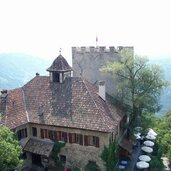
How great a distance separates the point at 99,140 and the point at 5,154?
1107cm

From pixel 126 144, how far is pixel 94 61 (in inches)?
505

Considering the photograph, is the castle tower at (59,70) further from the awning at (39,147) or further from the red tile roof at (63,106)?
the awning at (39,147)

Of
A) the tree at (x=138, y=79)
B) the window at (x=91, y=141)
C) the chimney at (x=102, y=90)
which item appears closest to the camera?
the window at (x=91, y=141)

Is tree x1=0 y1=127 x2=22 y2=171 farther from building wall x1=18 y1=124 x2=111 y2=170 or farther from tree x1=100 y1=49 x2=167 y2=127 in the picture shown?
tree x1=100 y1=49 x2=167 y2=127

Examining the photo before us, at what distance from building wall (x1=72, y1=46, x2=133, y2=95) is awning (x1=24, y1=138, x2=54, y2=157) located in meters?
12.8

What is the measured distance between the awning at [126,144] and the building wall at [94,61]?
7.20 metres

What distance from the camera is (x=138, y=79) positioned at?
129 ft

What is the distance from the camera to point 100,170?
109ft

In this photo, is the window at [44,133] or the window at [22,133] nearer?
the window at [22,133]

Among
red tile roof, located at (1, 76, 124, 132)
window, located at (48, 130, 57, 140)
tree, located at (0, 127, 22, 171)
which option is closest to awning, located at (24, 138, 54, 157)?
window, located at (48, 130, 57, 140)

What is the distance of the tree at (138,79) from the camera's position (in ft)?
128

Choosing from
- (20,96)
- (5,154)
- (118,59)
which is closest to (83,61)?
(118,59)

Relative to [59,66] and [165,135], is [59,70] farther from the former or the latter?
[165,135]

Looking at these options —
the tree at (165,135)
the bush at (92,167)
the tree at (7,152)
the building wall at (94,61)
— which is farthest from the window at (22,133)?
the tree at (165,135)
